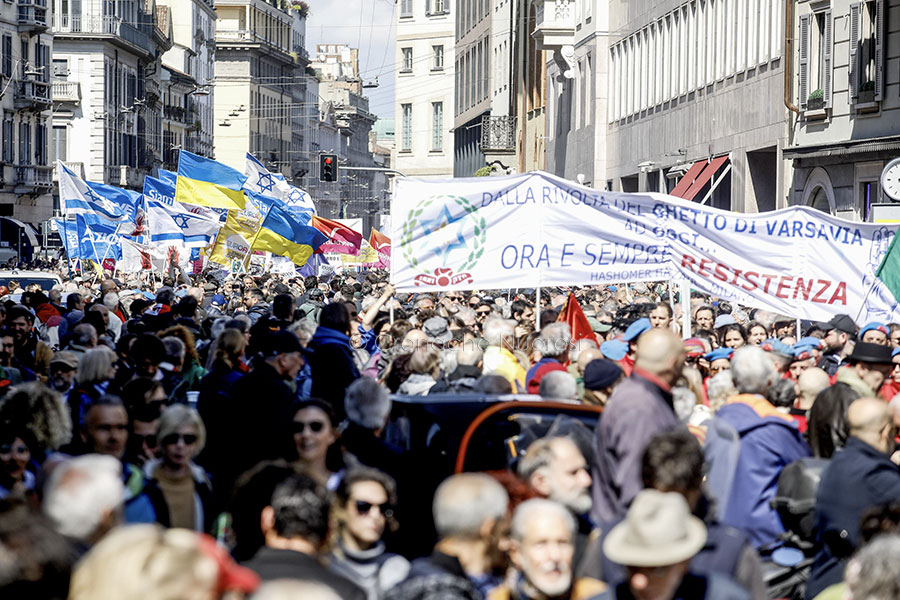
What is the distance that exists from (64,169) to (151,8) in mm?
75428

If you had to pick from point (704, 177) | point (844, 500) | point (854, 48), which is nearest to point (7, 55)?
point (704, 177)

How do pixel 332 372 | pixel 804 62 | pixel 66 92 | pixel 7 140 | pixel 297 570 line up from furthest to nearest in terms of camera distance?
pixel 66 92 → pixel 7 140 → pixel 804 62 → pixel 332 372 → pixel 297 570

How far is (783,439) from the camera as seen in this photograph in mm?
7719

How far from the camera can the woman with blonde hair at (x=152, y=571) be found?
423 cm

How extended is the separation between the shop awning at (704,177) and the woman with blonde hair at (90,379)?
2433cm

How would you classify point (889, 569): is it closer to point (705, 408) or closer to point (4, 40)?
A: point (705, 408)

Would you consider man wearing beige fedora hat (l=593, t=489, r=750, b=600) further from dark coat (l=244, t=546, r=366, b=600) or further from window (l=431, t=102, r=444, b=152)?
window (l=431, t=102, r=444, b=152)

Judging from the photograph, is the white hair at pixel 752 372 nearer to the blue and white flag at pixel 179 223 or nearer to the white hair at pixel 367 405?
the white hair at pixel 367 405

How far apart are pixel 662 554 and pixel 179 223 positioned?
26732 millimetres

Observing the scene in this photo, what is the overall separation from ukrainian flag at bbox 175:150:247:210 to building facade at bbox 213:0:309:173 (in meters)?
106

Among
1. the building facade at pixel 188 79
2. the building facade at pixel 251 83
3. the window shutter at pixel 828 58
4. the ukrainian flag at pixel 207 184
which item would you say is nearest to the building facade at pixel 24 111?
the building facade at pixel 188 79

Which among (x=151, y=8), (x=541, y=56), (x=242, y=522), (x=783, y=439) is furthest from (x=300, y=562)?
(x=151, y=8)

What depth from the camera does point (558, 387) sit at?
852 cm

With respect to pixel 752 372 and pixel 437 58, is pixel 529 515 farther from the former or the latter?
pixel 437 58
